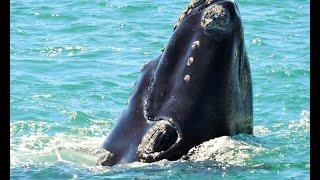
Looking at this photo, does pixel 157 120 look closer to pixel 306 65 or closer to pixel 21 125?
pixel 21 125

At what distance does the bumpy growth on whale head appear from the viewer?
8133 mm

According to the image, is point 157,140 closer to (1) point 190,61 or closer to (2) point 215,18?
(1) point 190,61

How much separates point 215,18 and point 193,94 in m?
0.71

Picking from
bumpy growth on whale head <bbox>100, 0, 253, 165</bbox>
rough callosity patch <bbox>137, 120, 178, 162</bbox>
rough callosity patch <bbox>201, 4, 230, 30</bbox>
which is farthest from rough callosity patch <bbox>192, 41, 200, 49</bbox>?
rough callosity patch <bbox>137, 120, 178, 162</bbox>

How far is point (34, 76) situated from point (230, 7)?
925 cm

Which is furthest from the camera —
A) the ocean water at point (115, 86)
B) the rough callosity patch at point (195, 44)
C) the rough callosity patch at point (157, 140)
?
the ocean water at point (115, 86)

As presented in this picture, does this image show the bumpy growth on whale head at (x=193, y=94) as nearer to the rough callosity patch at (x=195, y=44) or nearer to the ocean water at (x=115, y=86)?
the rough callosity patch at (x=195, y=44)

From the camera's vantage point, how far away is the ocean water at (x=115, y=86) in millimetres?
A: 8422

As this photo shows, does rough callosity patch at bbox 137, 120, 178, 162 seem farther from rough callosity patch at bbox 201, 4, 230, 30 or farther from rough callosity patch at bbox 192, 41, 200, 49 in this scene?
rough callosity patch at bbox 201, 4, 230, 30

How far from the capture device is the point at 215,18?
821 cm

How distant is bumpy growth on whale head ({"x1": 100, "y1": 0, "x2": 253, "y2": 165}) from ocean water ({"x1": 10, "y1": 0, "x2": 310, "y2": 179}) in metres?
0.14

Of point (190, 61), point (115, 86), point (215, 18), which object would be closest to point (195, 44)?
point (190, 61)

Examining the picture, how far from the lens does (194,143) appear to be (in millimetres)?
8117

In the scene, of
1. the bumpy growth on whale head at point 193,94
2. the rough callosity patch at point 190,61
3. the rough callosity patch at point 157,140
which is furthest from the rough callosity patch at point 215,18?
the rough callosity patch at point 157,140
